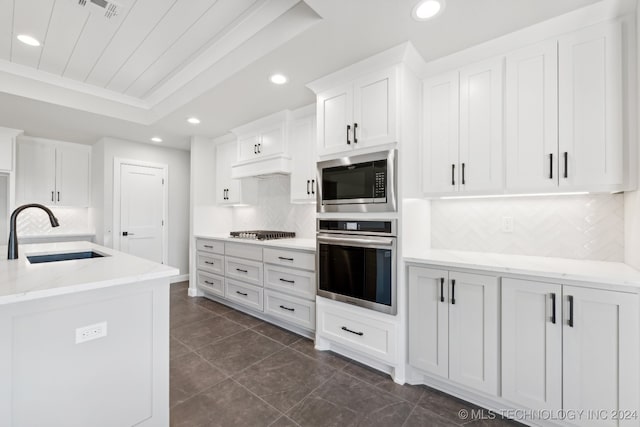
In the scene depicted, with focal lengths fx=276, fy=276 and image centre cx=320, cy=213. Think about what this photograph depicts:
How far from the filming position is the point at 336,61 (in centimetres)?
218

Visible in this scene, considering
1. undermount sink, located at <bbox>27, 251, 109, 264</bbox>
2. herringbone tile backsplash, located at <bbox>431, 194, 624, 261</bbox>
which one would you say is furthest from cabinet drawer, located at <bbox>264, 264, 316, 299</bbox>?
undermount sink, located at <bbox>27, 251, 109, 264</bbox>

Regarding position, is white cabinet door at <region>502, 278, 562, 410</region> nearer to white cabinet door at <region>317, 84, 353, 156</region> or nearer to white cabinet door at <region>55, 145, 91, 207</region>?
white cabinet door at <region>317, 84, 353, 156</region>

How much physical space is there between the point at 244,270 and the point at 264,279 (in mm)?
384

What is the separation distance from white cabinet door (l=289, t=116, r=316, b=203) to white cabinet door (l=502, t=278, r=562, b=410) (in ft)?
6.68

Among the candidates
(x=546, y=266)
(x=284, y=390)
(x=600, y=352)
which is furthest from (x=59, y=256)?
(x=600, y=352)

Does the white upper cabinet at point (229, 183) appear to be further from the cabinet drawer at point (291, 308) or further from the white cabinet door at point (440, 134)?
the white cabinet door at point (440, 134)

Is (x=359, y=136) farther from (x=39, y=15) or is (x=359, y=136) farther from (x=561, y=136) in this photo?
(x=39, y=15)

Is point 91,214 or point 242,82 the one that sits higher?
point 242,82

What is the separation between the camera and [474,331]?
5.80 feet

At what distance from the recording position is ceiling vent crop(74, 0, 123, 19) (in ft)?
6.39

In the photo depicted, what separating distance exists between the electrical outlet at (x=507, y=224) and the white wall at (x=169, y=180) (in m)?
4.92

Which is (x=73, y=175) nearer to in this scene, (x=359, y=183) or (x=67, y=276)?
(x=67, y=276)

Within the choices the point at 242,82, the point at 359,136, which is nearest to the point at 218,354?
the point at 359,136

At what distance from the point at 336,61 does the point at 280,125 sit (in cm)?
130
